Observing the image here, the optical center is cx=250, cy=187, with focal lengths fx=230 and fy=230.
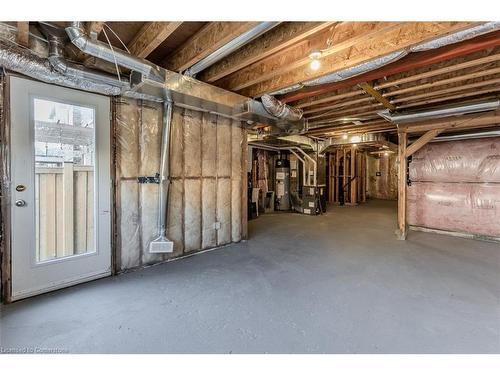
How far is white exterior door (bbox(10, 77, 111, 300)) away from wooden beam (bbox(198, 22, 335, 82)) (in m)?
1.35

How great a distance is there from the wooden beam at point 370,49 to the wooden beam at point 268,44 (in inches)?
13.9

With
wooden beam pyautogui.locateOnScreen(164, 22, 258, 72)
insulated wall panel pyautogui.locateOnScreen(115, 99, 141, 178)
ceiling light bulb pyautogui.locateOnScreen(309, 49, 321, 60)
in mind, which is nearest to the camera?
wooden beam pyautogui.locateOnScreen(164, 22, 258, 72)

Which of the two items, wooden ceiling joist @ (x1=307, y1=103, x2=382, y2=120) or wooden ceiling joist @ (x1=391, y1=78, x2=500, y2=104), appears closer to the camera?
wooden ceiling joist @ (x1=391, y1=78, x2=500, y2=104)

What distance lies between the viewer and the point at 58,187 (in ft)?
7.73

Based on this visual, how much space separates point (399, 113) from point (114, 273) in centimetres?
479

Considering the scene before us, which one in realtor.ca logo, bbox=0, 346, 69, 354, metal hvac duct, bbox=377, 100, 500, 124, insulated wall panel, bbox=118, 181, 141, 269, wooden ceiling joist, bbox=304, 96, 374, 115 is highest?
wooden ceiling joist, bbox=304, 96, 374, 115

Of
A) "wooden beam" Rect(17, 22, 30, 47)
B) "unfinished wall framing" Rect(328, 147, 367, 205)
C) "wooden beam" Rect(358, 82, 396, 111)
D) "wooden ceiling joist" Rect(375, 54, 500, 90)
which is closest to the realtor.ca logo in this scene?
"wooden beam" Rect(17, 22, 30, 47)

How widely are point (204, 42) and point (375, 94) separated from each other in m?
2.33

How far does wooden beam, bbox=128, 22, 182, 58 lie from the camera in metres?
1.82

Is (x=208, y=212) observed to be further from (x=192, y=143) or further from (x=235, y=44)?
(x=235, y=44)

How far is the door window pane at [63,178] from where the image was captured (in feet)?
7.25

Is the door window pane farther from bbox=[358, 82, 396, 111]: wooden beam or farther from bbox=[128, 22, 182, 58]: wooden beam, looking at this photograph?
bbox=[358, 82, 396, 111]: wooden beam
